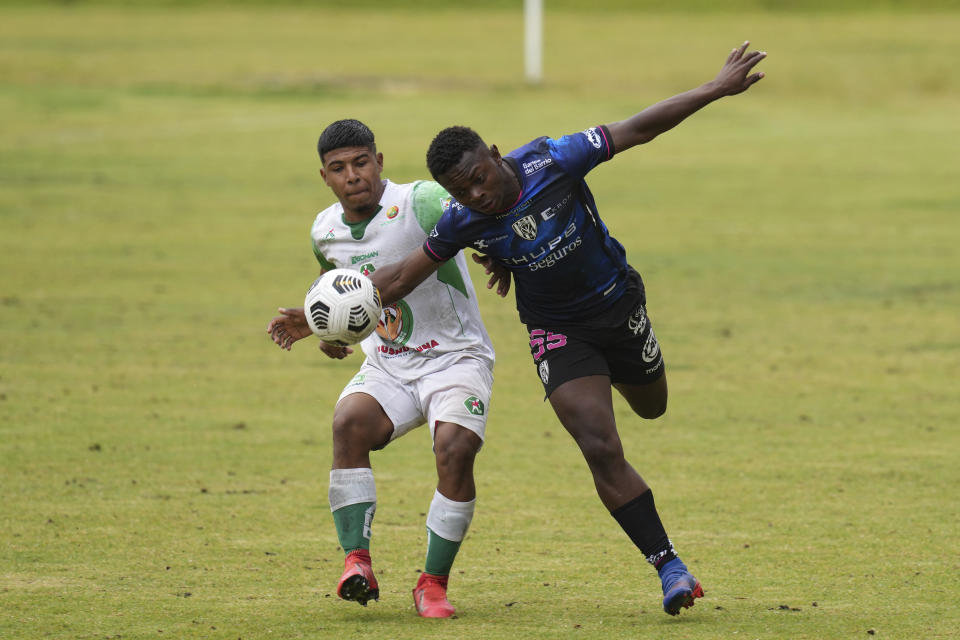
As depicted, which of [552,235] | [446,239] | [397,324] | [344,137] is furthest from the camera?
[397,324]

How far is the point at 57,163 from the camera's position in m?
24.8

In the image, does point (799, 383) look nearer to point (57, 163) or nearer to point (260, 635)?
point (260, 635)

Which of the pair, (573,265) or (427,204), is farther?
(427,204)

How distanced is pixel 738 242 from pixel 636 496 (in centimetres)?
1226

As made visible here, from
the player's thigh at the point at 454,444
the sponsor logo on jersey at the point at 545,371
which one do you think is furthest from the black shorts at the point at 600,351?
the player's thigh at the point at 454,444

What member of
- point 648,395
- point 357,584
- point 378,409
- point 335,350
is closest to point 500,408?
point 648,395

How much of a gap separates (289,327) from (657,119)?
1898 millimetres

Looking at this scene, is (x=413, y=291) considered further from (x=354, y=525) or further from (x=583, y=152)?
(x=354, y=525)

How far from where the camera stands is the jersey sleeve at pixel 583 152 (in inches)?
259

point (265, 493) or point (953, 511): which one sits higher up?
point (265, 493)

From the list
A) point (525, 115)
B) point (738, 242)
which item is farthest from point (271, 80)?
point (738, 242)

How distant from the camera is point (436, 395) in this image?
21.9 feet

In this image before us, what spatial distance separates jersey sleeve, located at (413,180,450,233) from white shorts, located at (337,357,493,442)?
672 mm

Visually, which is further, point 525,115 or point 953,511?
point 525,115
